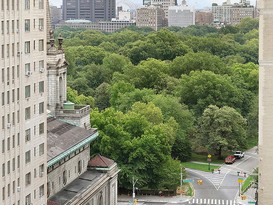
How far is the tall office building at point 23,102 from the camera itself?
62.5 meters

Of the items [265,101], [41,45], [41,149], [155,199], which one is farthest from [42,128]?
[155,199]

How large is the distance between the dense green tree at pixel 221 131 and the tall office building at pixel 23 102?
206 feet

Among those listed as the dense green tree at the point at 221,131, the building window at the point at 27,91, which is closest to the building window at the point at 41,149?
the building window at the point at 27,91

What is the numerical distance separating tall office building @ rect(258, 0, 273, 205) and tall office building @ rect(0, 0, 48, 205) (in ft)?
74.0

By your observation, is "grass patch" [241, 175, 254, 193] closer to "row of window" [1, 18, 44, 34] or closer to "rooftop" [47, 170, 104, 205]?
"rooftop" [47, 170, 104, 205]

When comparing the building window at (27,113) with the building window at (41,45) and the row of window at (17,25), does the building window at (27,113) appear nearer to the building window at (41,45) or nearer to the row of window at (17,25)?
the building window at (41,45)

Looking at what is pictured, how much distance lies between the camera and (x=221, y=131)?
429 feet

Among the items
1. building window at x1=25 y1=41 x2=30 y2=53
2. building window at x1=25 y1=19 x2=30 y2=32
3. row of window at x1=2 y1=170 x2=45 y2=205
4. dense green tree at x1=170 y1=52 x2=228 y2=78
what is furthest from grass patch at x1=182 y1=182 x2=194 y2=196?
dense green tree at x1=170 y1=52 x2=228 y2=78

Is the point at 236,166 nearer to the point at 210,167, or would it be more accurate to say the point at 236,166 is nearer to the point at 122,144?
the point at 210,167

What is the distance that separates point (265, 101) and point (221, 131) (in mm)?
83705

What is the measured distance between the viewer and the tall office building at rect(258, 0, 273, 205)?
154ft

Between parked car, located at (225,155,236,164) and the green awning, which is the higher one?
the green awning

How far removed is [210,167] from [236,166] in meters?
4.31

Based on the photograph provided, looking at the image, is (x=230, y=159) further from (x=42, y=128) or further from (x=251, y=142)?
(x=42, y=128)
